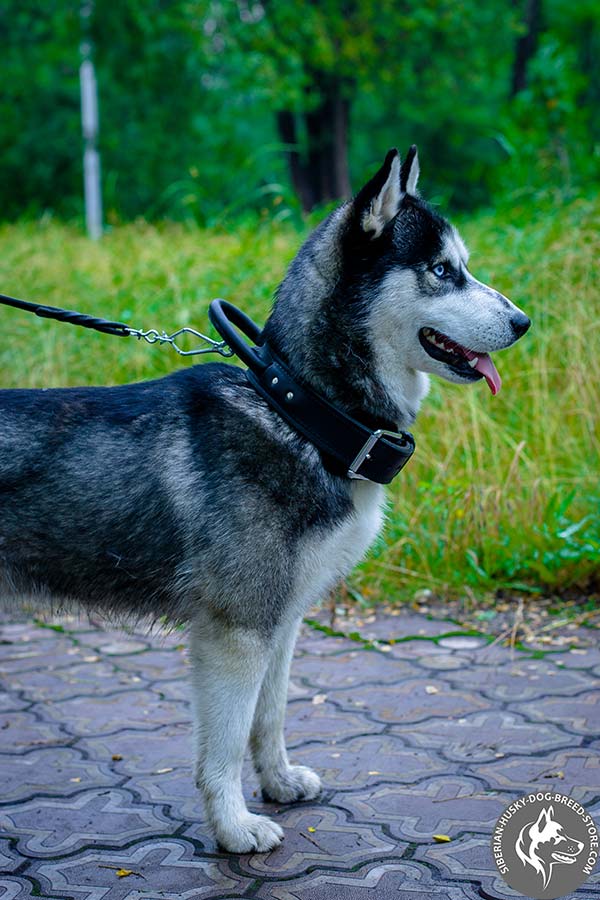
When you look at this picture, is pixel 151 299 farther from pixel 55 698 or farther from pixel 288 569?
pixel 288 569

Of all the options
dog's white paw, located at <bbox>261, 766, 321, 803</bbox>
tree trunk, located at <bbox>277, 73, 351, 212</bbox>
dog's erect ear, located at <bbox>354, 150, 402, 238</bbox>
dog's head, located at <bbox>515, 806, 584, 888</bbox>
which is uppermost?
tree trunk, located at <bbox>277, 73, 351, 212</bbox>

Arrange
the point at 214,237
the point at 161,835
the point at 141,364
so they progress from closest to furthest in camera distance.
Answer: the point at 161,835, the point at 141,364, the point at 214,237

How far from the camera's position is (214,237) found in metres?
9.41

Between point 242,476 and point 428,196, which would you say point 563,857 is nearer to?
point 242,476

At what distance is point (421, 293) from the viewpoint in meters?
2.83

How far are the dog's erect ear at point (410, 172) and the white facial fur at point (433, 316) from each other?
0.65 ft

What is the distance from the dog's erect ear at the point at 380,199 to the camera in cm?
272

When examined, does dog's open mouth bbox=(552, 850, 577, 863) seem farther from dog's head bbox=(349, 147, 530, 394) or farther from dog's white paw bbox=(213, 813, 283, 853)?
dog's head bbox=(349, 147, 530, 394)

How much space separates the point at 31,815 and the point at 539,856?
5.19 ft

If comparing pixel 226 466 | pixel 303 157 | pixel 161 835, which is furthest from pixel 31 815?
pixel 303 157

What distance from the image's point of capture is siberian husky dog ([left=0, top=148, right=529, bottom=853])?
2.82 metres

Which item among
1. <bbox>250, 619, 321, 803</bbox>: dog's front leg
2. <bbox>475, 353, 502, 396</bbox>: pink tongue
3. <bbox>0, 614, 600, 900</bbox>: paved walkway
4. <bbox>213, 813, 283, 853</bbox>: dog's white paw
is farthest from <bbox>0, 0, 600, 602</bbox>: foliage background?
<bbox>213, 813, 283, 853</bbox>: dog's white paw

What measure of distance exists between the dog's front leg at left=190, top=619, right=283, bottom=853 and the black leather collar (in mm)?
574

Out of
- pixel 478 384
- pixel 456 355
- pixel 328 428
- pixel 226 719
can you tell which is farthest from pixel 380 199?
pixel 478 384
